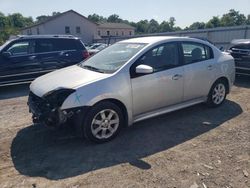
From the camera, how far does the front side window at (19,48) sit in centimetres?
853

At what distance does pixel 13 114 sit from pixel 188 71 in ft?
13.0

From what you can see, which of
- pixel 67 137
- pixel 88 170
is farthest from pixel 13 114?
pixel 88 170

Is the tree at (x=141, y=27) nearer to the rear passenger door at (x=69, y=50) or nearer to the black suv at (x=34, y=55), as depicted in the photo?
the rear passenger door at (x=69, y=50)

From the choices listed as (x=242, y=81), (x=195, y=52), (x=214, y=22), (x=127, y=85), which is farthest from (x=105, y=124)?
(x=214, y=22)

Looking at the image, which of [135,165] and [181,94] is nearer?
[135,165]

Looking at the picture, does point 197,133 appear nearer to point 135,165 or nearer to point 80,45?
point 135,165

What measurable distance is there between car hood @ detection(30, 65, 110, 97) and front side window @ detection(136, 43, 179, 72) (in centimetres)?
86

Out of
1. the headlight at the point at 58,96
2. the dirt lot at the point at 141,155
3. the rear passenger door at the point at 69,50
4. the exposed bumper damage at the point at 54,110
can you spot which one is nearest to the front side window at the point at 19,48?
the rear passenger door at the point at 69,50

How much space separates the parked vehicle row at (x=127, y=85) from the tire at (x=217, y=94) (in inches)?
0.9

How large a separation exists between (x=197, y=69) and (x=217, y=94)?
1.00m

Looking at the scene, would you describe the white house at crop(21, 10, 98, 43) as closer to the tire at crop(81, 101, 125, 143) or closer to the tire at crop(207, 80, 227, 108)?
the tire at crop(207, 80, 227, 108)

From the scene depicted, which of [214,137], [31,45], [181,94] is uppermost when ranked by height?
[31,45]

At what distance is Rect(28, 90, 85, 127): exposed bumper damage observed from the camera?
396cm

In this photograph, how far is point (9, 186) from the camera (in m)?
3.27
